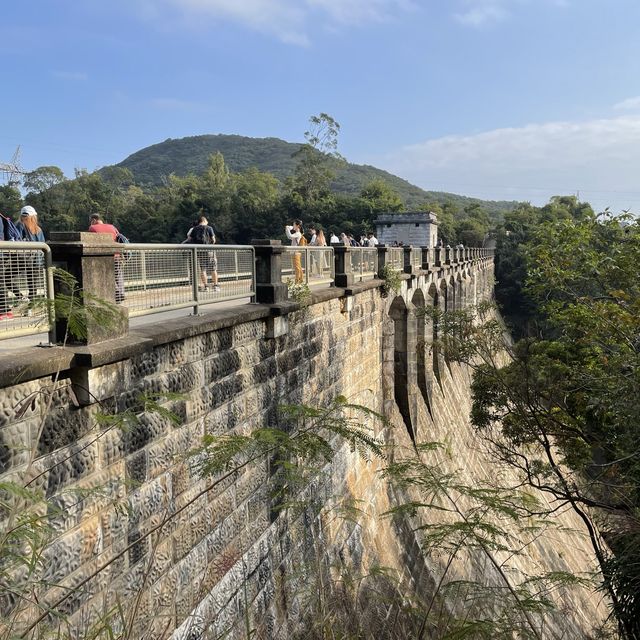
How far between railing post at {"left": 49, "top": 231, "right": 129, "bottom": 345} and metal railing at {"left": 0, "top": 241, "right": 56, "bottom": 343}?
8 cm

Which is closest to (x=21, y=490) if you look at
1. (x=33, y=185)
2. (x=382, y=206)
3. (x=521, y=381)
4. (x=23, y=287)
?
(x=23, y=287)

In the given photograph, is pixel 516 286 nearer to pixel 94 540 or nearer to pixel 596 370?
pixel 596 370

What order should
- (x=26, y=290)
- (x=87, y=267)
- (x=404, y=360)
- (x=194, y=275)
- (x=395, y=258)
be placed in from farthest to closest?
(x=404, y=360), (x=395, y=258), (x=194, y=275), (x=87, y=267), (x=26, y=290)

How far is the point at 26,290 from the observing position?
3.12 meters

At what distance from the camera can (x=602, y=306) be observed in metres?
9.10

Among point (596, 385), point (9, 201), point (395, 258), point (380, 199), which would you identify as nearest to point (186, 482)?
point (596, 385)

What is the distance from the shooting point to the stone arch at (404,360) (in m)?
14.8

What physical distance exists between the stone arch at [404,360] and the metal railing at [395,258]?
91 cm

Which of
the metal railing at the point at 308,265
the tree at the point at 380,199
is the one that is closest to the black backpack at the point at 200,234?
the metal railing at the point at 308,265

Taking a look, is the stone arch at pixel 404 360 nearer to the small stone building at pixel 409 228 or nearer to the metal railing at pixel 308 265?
the metal railing at pixel 308 265

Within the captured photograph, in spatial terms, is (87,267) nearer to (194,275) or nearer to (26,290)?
(26,290)

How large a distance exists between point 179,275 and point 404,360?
36.6 feet

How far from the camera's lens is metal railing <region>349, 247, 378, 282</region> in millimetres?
10078

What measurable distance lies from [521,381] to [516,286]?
4858 centimetres
